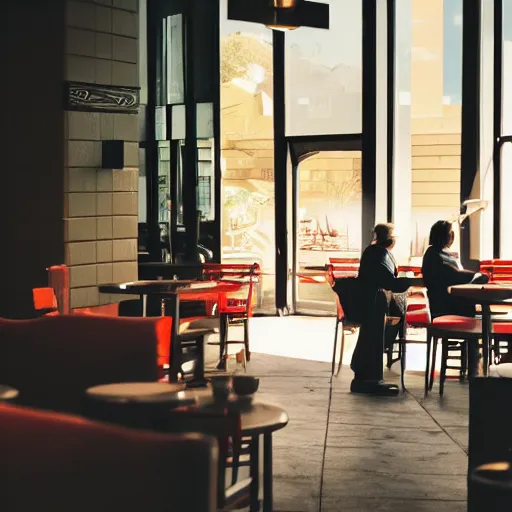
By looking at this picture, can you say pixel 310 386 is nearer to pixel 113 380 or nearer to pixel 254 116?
pixel 113 380

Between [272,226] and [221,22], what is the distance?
2591 millimetres

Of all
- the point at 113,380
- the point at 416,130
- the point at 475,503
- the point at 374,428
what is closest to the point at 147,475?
the point at 475,503

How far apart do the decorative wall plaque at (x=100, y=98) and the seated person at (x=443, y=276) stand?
9.92 feet

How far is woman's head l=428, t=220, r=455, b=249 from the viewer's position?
7570 millimetres

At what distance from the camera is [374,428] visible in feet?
20.3

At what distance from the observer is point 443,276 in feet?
24.5

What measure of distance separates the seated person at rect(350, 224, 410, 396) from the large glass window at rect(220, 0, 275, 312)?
17.5 ft

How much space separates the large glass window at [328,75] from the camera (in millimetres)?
12164

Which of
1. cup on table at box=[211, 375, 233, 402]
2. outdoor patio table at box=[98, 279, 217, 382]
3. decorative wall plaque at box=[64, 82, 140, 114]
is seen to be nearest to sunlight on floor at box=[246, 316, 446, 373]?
outdoor patio table at box=[98, 279, 217, 382]

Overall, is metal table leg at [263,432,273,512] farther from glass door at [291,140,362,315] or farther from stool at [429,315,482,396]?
glass door at [291,140,362,315]

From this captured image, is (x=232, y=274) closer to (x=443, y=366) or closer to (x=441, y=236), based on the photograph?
(x=441, y=236)

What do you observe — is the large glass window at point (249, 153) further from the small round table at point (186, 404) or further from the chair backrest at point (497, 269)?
the small round table at point (186, 404)

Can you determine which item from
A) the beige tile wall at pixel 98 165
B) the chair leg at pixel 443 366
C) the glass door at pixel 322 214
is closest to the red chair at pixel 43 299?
the beige tile wall at pixel 98 165

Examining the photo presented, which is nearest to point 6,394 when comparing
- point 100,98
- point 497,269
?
point 100,98
